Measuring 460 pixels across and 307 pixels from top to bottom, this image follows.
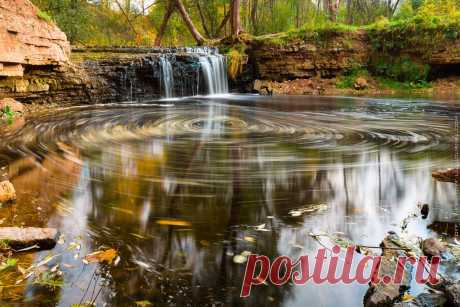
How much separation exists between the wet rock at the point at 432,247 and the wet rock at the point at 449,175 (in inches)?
77.7

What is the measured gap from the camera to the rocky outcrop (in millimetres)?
9977

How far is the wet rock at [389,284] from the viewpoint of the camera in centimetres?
225

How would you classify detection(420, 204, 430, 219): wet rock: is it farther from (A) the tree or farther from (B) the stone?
(A) the tree

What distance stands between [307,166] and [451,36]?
55.1 feet

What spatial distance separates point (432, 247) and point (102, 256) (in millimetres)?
2274

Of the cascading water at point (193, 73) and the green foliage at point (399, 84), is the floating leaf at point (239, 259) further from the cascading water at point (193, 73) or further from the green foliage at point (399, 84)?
the green foliage at point (399, 84)

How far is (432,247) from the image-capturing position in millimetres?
2842

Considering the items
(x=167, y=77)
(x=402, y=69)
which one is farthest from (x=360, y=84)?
(x=167, y=77)

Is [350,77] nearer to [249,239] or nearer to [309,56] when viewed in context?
[309,56]

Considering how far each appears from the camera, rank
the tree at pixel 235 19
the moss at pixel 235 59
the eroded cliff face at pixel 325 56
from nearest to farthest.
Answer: the moss at pixel 235 59 → the eroded cliff face at pixel 325 56 → the tree at pixel 235 19

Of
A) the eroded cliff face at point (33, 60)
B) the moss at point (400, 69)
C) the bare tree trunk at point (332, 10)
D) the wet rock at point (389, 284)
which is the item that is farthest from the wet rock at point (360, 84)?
the wet rock at point (389, 284)

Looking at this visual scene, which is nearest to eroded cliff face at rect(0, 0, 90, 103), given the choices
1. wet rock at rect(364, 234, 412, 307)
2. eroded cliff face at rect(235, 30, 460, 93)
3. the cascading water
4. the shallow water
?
the shallow water

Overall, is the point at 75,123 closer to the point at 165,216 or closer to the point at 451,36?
the point at 165,216

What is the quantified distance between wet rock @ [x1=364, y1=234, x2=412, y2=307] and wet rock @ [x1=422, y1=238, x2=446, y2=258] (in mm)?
142
